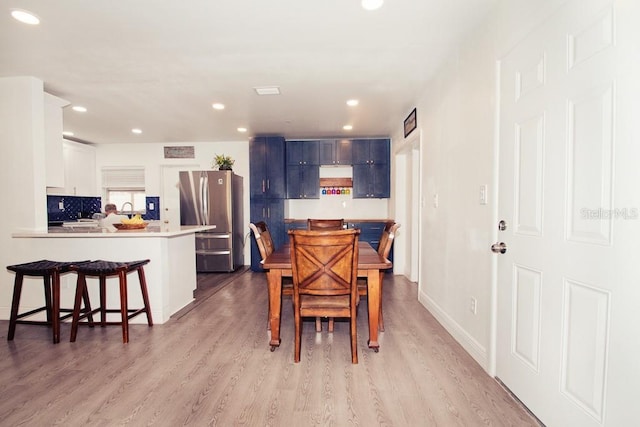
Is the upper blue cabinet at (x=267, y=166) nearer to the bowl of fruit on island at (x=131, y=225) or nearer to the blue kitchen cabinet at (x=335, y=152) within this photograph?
the blue kitchen cabinet at (x=335, y=152)

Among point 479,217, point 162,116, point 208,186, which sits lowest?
point 479,217

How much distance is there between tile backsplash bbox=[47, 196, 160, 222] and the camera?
522cm

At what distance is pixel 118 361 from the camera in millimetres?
2248

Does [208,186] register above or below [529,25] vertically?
below

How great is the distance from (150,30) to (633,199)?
114 inches

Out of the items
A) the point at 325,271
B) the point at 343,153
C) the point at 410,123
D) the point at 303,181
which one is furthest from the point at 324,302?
the point at 343,153

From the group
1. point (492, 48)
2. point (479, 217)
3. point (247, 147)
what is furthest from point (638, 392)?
point (247, 147)

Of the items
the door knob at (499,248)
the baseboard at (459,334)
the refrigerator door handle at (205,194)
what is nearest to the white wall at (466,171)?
the baseboard at (459,334)

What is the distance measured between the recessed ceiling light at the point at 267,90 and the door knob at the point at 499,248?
2.56m

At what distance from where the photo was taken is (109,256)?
3.05 meters

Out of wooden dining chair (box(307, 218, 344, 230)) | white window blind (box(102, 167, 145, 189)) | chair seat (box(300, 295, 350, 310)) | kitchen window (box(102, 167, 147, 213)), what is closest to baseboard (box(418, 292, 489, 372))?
chair seat (box(300, 295, 350, 310))

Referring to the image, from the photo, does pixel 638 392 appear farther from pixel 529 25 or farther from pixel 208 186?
pixel 208 186

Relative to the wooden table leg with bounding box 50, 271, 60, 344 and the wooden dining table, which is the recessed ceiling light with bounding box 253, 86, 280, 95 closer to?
the wooden dining table

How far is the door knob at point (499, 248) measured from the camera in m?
1.88
